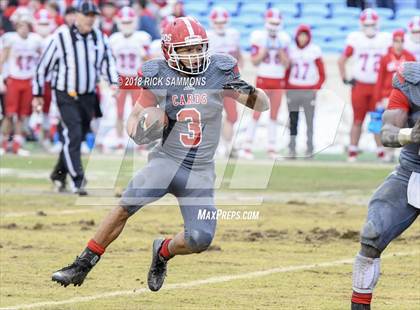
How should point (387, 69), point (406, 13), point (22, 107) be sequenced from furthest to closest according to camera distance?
point (406, 13) → point (22, 107) → point (387, 69)

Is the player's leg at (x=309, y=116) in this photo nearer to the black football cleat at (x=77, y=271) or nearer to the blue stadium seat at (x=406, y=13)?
the blue stadium seat at (x=406, y=13)

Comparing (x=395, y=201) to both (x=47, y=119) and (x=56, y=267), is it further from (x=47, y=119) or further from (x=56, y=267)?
(x=47, y=119)

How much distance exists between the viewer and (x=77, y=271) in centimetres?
632

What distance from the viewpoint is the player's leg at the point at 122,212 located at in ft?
20.7

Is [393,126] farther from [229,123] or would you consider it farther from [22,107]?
[22,107]

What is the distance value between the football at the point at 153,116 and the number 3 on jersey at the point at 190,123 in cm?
12

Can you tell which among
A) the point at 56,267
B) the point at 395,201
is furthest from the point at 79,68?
the point at 395,201

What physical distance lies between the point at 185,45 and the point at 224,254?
8.09 ft

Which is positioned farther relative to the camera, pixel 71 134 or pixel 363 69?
pixel 363 69

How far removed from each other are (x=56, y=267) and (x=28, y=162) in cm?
727

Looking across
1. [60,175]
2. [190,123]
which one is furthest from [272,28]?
[190,123]

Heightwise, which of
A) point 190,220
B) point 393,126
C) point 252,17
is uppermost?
point 393,126

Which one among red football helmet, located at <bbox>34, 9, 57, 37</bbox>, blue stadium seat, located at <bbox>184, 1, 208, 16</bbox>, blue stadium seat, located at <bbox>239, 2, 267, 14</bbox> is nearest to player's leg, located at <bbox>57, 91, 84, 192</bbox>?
red football helmet, located at <bbox>34, 9, 57, 37</bbox>

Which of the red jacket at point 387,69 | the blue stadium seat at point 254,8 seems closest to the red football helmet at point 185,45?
the red jacket at point 387,69
